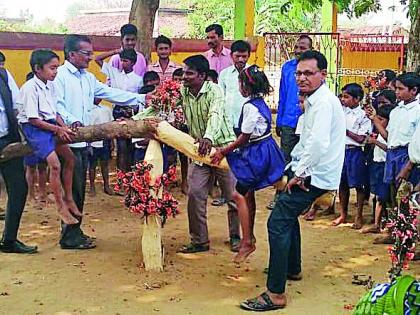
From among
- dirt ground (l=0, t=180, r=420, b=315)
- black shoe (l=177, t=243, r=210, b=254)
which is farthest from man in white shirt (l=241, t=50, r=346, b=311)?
black shoe (l=177, t=243, r=210, b=254)

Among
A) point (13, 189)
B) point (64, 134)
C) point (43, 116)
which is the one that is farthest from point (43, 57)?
point (13, 189)

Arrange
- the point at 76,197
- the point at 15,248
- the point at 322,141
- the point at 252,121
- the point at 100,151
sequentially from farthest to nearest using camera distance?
the point at 100,151
the point at 76,197
the point at 15,248
the point at 252,121
the point at 322,141

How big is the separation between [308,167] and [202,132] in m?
1.66

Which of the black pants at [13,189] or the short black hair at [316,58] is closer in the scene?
the short black hair at [316,58]

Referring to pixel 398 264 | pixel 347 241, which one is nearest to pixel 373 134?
pixel 347 241

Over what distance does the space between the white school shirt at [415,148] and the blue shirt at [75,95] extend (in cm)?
259

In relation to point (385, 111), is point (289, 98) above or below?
above

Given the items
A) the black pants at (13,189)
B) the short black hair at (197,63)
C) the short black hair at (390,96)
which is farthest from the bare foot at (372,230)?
the black pants at (13,189)

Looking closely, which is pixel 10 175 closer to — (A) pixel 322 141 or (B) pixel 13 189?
(B) pixel 13 189

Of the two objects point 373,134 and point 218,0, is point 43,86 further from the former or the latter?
point 218,0

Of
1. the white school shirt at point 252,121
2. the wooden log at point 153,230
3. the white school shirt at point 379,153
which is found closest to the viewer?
the white school shirt at point 252,121

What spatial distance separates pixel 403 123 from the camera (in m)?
6.32

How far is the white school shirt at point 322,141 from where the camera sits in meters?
4.72

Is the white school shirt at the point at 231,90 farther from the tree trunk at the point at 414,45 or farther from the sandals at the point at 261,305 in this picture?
the tree trunk at the point at 414,45
